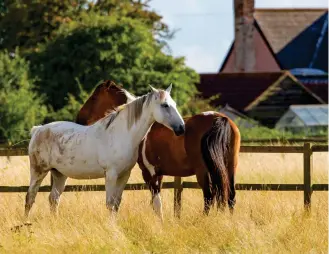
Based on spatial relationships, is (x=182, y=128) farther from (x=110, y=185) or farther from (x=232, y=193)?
(x=232, y=193)

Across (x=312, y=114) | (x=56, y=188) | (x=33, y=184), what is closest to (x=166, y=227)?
(x=56, y=188)

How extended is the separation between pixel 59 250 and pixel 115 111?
2.93 metres

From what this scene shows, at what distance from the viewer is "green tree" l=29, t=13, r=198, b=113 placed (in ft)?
138

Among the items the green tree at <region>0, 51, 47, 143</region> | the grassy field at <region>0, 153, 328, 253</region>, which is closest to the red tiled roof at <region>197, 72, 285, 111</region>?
the green tree at <region>0, 51, 47, 143</region>

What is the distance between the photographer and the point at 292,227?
39.9 ft

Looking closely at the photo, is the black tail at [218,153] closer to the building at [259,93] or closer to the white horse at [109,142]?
the white horse at [109,142]

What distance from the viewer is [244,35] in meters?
64.1

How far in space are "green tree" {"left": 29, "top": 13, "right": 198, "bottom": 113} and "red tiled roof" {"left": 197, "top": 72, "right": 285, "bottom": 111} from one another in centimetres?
1113

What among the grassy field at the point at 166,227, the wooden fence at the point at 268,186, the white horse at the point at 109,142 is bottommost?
the grassy field at the point at 166,227

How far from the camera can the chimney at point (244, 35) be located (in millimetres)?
62438

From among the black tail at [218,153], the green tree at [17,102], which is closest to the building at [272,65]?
the green tree at [17,102]

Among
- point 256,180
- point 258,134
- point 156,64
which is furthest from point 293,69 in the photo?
point 256,180

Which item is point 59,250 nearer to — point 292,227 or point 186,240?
point 186,240

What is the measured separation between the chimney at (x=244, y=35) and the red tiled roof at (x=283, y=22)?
230 inches
